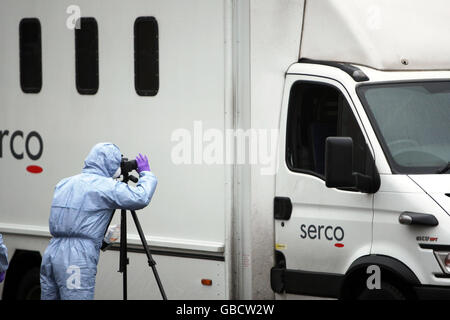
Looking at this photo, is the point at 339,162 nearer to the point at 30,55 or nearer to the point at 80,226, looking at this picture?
the point at 80,226

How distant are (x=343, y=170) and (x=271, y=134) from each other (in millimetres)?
1011

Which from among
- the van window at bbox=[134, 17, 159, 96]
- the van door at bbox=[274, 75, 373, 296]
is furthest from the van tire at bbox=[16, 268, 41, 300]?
the van door at bbox=[274, 75, 373, 296]

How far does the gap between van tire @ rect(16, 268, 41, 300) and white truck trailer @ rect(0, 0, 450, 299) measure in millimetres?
453

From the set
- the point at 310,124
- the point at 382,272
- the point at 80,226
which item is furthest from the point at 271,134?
the point at 80,226

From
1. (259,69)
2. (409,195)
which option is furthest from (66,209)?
(409,195)

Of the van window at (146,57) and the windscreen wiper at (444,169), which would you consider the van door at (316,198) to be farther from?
the van window at (146,57)

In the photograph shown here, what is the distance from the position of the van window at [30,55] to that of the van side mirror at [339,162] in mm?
3391

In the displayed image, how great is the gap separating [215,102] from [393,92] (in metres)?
1.47

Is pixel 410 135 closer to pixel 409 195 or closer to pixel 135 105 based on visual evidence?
pixel 409 195

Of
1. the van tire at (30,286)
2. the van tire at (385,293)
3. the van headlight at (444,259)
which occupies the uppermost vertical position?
the van headlight at (444,259)

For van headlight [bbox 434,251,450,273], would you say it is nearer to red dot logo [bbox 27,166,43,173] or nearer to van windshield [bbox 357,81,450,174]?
van windshield [bbox 357,81,450,174]

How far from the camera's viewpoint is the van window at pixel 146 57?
27.0ft

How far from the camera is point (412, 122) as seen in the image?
23.4ft

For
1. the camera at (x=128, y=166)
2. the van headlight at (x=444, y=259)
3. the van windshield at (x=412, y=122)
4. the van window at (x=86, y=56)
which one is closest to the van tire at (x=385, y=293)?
the van headlight at (x=444, y=259)
